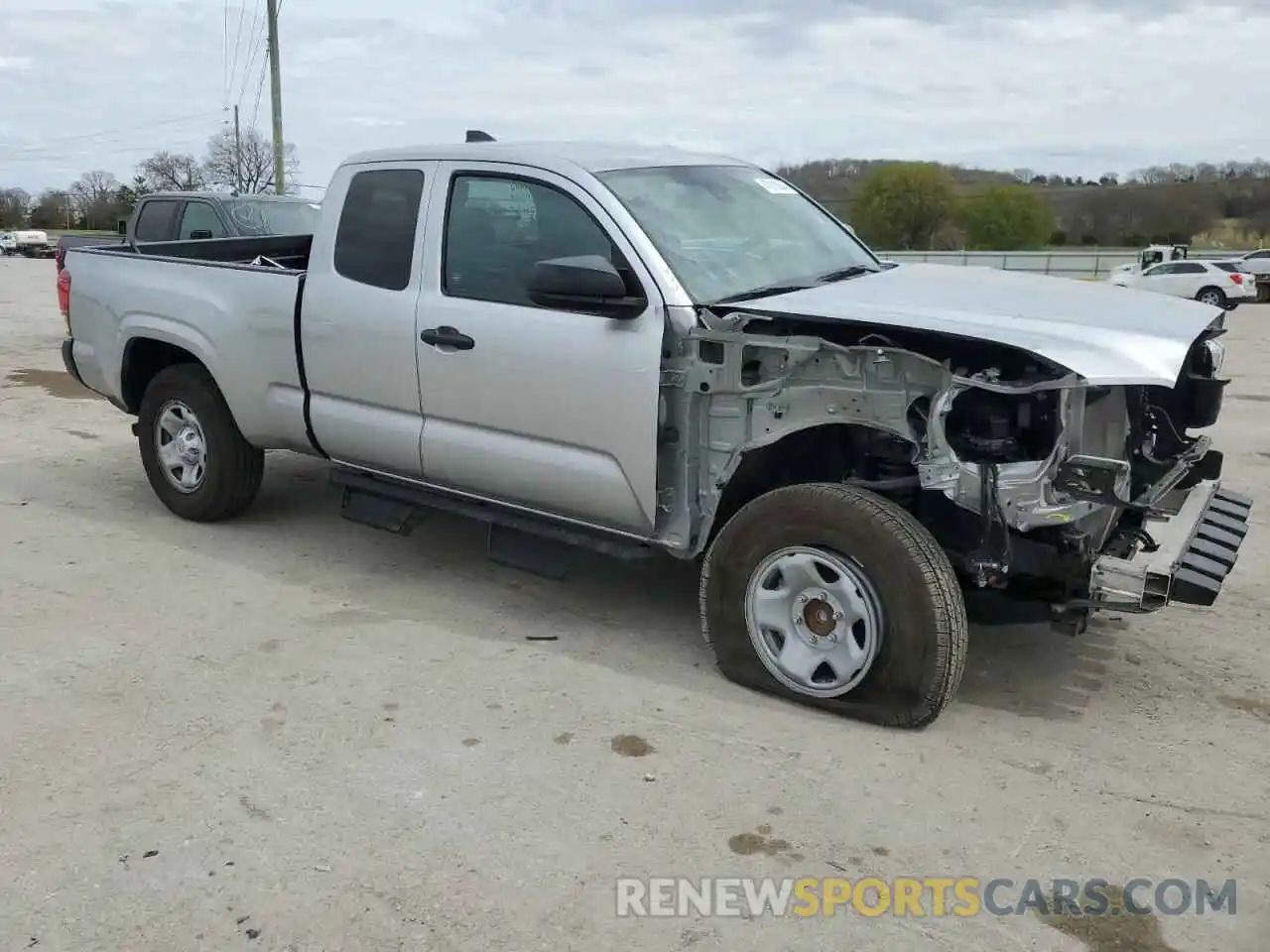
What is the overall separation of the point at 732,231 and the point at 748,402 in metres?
0.91

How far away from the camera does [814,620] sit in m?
3.97

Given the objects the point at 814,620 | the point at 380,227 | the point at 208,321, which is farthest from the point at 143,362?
the point at 814,620

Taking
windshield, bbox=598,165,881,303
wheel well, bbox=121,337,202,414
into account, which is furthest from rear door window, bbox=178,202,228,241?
windshield, bbox=598,165,881,303

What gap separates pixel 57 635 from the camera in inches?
184

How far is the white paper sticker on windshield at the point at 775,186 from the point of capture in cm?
516

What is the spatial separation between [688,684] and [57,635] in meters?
2.61

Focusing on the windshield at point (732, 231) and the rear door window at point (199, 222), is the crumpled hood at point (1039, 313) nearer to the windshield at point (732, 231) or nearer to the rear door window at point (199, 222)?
the windshield at point (732, 231)

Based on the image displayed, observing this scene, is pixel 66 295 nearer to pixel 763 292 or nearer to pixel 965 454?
pixel 763 292

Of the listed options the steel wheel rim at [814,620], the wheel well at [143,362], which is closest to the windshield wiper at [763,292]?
the steel wheel rim at [814,620]

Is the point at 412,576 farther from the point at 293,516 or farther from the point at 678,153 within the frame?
the point at 678,153

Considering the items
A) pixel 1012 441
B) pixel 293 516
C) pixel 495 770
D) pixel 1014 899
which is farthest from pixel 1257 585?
pixel 293 516

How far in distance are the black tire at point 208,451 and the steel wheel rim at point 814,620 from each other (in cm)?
323

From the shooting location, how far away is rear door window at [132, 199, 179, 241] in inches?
465

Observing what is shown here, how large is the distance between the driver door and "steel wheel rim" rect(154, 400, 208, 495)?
1.81 meters
